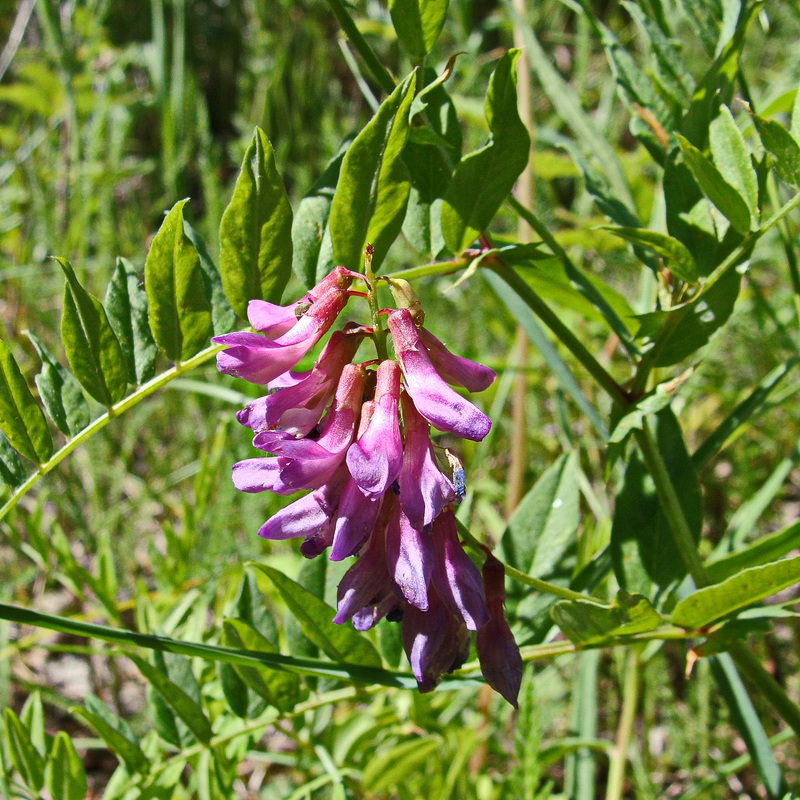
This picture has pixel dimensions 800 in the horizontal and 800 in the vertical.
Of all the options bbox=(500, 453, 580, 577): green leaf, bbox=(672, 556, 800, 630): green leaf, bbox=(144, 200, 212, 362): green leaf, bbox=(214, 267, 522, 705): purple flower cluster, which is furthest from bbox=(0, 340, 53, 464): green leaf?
bbox=(672, 556, 800, 630): green leaf

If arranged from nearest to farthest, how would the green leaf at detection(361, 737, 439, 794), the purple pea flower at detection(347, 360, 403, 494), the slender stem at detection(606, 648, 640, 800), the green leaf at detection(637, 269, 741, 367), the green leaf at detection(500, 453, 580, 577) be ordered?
the purple pea flower at detection(347, 360, 403, 494), the green leaf at detection(637, 269, 741, 367), the green leaf at detection(500, 453, 580, 577), the green leaf at detection(361, 737, 439, 794), the slender stem at detection(606, 648, 640, 800)

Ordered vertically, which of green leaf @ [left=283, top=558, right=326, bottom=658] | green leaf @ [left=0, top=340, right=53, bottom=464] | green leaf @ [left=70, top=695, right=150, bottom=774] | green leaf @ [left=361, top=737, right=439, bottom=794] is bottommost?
green leaf @ [left=361, top=737, right=439, bottom=794]

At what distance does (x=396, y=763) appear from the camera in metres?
1.10

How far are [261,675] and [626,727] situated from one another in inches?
29.1

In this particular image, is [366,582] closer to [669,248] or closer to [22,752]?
[669,248]

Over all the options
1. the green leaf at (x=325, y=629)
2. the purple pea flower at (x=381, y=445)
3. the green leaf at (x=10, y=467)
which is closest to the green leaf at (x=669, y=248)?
the purple pea flower at (x=381, y=445)

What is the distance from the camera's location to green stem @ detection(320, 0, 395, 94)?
70 centimetres

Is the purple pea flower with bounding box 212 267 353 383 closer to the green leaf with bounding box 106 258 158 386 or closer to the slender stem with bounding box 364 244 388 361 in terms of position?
the slender stem with bounding box 364 244 388 361

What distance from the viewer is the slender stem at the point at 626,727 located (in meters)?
1.26

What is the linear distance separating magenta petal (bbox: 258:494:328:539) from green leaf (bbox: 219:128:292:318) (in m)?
0.22

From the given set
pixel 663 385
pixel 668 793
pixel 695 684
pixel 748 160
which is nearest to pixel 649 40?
pixel 748 160

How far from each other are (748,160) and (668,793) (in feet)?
4.27

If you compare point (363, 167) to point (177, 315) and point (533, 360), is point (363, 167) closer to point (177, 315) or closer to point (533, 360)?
point (177, 315)

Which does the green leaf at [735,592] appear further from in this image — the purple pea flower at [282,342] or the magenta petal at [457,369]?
the purple pea flower at [282,342]
